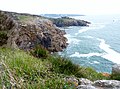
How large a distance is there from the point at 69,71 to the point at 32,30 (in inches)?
2406

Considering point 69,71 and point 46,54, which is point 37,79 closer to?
point 69,71

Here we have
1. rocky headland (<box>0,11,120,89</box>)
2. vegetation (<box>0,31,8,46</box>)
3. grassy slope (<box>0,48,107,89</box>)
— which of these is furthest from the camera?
vegetation (<box>0,31,8,46</box>)

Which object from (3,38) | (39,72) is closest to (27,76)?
(39,72)

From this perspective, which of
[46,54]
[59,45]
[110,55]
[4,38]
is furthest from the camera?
[59,45]

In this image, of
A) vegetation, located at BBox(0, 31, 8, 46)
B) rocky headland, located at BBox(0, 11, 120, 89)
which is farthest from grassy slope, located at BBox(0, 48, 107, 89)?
vegetation, located at BBox(0, 31, 8, 46)

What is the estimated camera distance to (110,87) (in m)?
7.86

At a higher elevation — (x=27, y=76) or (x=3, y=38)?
(x=27, y=76)

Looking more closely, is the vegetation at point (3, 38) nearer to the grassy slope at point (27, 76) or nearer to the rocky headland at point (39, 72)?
the rocky headland at point (39, 72)

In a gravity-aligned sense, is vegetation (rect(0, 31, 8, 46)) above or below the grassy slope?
below

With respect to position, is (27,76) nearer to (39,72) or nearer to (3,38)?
(39,72)

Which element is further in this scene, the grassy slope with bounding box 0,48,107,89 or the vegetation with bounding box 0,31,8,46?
the vegetation with bounding box 0,31,8,46

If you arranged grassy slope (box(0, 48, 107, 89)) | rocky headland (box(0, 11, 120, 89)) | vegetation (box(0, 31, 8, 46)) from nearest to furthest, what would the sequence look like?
1. grassy slope (box(0, 48, 107, 89))
2. rocky headland (box(0, 11, 120, 89))
3. vegetation (box(0, 31, 8, 46))

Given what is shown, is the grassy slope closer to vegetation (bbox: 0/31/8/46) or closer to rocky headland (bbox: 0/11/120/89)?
rocky headland (bbox: 0/11/120/89)

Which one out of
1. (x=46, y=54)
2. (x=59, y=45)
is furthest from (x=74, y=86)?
(x=59, y=45)
